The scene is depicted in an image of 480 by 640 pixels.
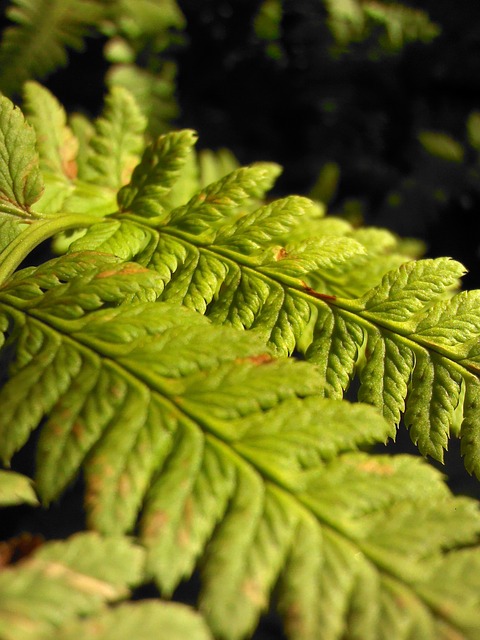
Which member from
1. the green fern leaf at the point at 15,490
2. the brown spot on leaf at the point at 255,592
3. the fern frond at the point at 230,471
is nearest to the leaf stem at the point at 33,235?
the fern frond at the point at 230,471

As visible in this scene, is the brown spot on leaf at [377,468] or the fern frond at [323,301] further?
the fern frond at [323,301]

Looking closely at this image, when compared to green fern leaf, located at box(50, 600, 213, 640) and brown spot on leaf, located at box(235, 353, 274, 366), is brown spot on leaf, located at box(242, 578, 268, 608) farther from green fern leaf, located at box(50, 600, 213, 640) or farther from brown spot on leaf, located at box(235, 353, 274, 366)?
brown spot on leaf, located at box(235, 353, 274, 366)

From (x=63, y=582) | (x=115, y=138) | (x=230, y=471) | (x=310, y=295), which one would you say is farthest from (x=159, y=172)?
(x=63, y=582)

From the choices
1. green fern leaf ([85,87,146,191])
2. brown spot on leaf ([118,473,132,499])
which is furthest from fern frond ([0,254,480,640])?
green fern leaf ([85,87,146,191])

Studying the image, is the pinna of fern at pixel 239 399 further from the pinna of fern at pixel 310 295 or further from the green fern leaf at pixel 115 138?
the green fern leaf at pixel 115 138

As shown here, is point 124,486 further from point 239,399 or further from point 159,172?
point 159,172

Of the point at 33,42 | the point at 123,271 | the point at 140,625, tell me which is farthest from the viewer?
the point at 33,42

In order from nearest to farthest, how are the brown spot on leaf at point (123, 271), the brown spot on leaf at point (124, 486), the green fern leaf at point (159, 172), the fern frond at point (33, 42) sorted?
the brown spot on leaf at point (124, 486) → the brown spot on leaf at point (123, 271) → the green fern leaf at point (159, 172) → the fern frond at point (33, 42)
